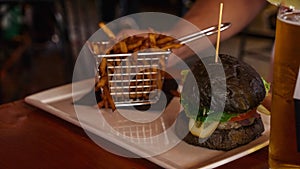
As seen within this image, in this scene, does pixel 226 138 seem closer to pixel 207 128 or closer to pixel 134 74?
pixel 207 128

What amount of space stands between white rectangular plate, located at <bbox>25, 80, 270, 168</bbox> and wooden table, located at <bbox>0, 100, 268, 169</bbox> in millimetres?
14

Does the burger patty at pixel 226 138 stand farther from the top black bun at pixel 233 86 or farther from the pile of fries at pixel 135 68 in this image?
the pile of fries at pixel 135 68

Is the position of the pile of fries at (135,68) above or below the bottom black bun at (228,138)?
above

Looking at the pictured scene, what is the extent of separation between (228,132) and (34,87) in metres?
2.51

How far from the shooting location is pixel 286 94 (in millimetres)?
813

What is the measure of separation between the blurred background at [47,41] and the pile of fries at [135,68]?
1952mm

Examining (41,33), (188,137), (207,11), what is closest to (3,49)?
(41,33)

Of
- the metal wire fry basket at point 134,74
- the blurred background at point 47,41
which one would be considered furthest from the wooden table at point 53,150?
the blurred background at point 47,41

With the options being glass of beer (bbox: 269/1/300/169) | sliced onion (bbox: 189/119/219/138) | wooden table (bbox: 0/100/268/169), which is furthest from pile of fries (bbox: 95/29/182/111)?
glass of beer (bbox: 269/1/300/169)

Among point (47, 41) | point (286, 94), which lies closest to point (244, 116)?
point (286, 94)

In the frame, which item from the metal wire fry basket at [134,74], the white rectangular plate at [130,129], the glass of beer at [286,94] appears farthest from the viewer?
the metal wire fry basket at [134,74]

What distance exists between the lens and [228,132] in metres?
0.95

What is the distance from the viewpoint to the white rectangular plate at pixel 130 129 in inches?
35.6

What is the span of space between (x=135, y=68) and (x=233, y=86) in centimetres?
25
